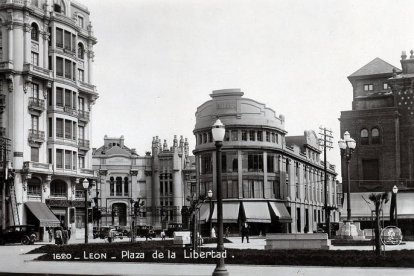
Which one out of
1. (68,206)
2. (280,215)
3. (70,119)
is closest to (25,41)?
(70,119)

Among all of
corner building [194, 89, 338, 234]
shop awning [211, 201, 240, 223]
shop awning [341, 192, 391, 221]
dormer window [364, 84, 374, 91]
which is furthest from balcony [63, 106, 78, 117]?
dormer window [364, 84, 374, 91]

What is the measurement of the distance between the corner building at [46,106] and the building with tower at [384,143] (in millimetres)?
26597

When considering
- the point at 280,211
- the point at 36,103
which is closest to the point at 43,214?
the point at 36,103

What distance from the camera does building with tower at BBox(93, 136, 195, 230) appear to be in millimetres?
111250

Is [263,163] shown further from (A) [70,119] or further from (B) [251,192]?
(A) [70,119]

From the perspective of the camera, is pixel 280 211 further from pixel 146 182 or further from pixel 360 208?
pixel 146 182

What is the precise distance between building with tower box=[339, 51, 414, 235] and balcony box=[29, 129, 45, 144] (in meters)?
28.5

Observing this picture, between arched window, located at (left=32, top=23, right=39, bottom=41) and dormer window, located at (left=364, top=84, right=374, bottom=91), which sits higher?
arched window, located at (left=32, top=23, right=39, bottom=41)

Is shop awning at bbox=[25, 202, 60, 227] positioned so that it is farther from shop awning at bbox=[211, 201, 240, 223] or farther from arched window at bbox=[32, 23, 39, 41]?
shop awning at bbox=[211, 201, 240, 223]

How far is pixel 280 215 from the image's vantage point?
250ft

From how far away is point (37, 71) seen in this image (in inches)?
2371

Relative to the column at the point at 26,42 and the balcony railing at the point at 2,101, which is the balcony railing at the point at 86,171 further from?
the column at the point at 26,42

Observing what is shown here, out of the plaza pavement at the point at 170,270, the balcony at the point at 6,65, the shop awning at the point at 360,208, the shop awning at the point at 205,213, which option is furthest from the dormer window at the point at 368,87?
the plaza pavement at the point at 170,270

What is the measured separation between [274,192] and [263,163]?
4.14 metres
